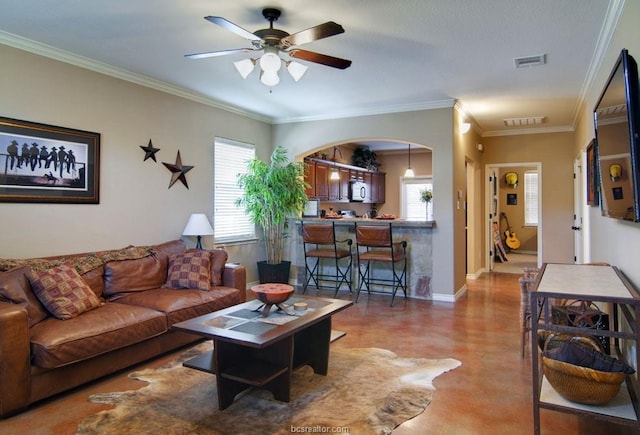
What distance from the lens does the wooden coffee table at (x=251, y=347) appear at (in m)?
2.43

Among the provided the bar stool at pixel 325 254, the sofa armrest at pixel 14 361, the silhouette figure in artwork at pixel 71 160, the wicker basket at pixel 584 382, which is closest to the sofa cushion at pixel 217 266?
the silhouette figure in artwork at pixel 71 160

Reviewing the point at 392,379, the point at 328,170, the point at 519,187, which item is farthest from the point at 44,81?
the point at 519,187

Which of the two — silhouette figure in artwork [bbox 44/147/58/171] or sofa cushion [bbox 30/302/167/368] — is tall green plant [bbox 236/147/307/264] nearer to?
silhouette figure in artwork [bbox 44/147/58/171]

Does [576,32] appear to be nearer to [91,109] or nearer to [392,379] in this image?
[392,379]

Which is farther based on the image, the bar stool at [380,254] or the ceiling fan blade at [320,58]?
the bar stool at [380,254]

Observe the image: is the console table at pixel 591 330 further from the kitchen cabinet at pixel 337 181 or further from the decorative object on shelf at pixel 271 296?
the kitchen cabinet at pixel 337 181

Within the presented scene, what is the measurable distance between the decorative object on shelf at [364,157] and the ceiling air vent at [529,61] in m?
5.32

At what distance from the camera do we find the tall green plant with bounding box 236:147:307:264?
550 cm

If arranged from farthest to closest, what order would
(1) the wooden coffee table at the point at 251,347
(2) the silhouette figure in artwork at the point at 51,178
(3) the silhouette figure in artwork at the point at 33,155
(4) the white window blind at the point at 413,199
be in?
(4) the white window blind at the point at 413,199 → (2) the silhouette figure in artwork at the point at 51,178 → (3) the silhouette figure in artwork at the point at 33,155 → (1) the wooden coffee table at the point at 251,347

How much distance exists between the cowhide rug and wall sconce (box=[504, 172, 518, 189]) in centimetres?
851

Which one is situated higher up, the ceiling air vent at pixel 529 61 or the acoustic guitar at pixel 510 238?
the ceiling air vent at pixel 529 61

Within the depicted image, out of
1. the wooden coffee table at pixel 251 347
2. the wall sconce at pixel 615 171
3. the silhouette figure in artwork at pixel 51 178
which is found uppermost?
the silhouette figure in artwork at pixel 51 178

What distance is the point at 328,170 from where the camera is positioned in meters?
7.80

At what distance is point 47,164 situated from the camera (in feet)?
11.8
